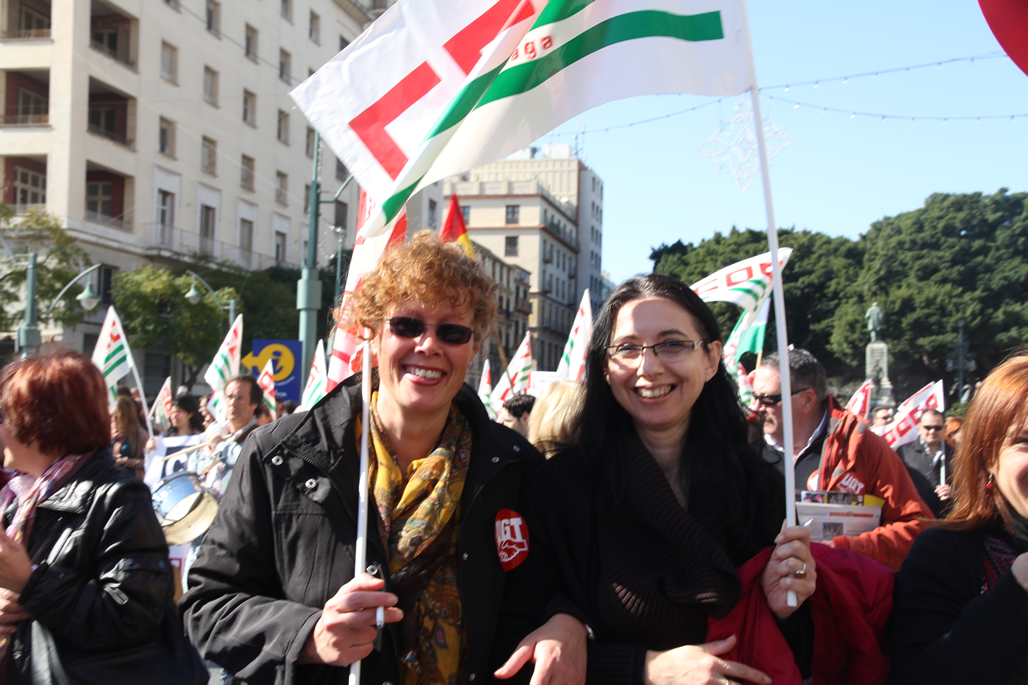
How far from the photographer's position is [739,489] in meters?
2.40

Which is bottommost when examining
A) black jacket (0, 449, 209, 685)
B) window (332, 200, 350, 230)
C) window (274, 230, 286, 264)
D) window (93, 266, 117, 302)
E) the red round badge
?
black jacket (0, 449, 209, 685)

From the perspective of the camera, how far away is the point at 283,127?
144 ft

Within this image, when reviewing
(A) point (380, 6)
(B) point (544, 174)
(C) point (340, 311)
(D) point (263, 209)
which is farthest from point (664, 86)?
(B) point (544, 174)

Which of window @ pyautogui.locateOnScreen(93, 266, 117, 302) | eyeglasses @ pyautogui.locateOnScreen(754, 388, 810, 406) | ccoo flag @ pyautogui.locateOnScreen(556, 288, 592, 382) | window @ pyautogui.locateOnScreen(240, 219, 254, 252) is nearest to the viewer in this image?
eyeglasses @ pyautogui.locateOnScreen(754, 388, 810, 406)

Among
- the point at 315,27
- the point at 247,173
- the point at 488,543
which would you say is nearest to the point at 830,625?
the point at 488,543

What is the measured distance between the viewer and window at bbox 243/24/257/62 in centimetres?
4106

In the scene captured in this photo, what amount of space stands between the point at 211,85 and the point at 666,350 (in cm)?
4076

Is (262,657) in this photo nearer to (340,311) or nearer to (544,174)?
(340,311)

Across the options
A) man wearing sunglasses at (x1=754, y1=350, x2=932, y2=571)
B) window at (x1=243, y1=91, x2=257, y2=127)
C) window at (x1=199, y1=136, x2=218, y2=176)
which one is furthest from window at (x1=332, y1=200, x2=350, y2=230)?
man wearing sunglasses at (x1=754, y1=350, x2=932, y2=571)

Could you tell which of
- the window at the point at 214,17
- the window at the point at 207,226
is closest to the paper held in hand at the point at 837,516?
the window at the point at 207,226

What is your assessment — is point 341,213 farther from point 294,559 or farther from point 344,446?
point 294,559

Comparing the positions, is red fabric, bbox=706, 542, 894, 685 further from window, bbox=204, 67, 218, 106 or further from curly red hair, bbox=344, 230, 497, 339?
window, bbox=204, 67, 218, 106

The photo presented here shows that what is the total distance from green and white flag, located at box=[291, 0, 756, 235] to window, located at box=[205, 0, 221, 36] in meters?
40.0

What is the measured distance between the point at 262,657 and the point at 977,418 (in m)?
1.93
